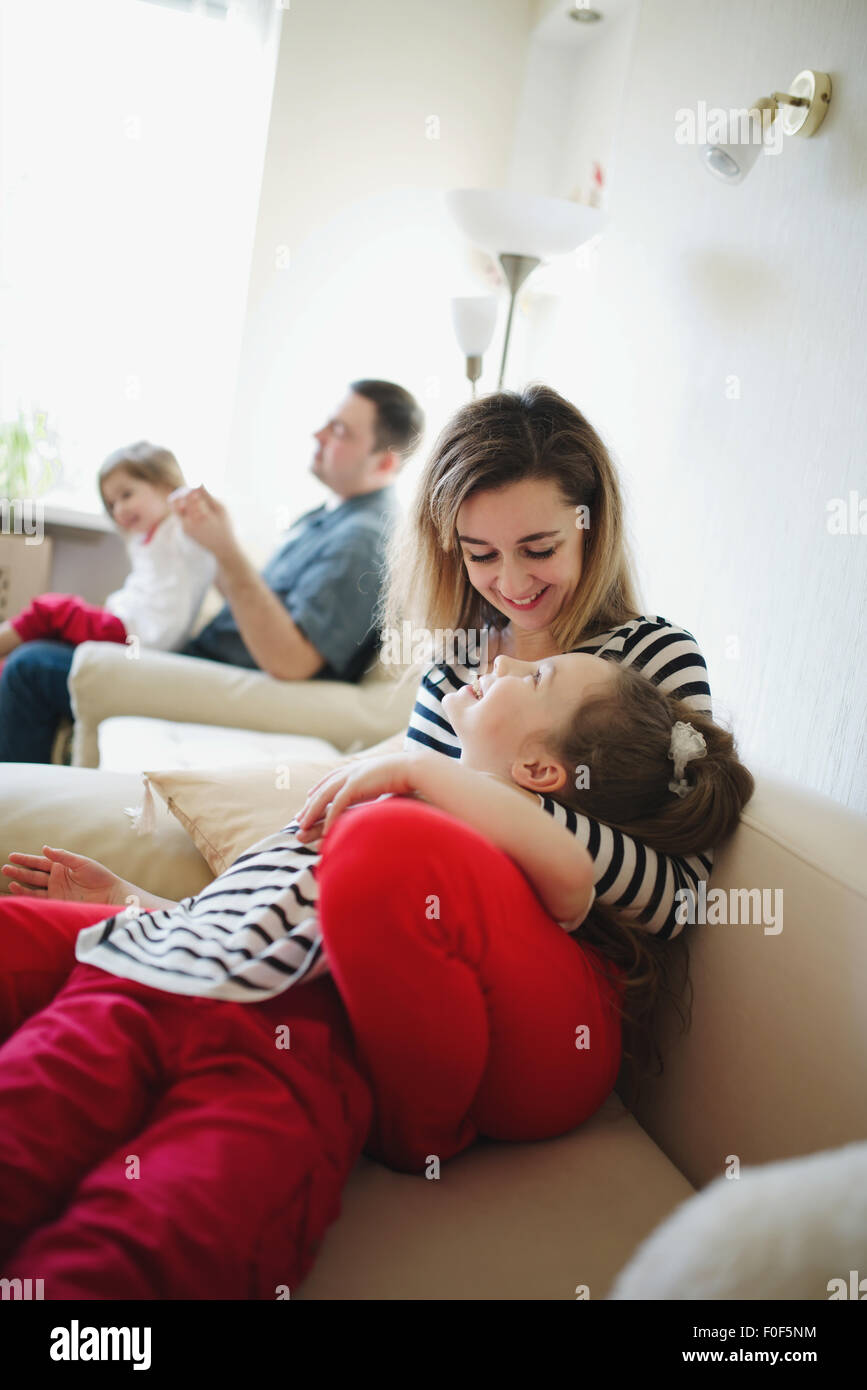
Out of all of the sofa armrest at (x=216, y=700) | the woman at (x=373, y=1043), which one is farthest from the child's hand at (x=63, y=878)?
the sofa armrest at (x=216, y=700)

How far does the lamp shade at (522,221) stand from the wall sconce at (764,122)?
26.0 inches

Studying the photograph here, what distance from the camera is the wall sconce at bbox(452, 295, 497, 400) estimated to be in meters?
2.62

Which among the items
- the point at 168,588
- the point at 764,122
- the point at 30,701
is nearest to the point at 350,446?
the point at 168,588

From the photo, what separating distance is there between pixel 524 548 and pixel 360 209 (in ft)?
8.19

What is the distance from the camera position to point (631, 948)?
3.69 feet

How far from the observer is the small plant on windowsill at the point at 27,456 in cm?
347

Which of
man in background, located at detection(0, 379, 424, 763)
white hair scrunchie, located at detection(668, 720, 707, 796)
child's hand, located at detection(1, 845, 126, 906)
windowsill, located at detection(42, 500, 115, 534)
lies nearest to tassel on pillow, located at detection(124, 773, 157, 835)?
child's hand, located at detection(1, 845, 126, 906)

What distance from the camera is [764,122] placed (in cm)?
172

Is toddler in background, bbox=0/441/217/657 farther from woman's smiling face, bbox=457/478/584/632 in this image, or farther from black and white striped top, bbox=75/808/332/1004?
black and white striped top, bbox=75/808/332/1004

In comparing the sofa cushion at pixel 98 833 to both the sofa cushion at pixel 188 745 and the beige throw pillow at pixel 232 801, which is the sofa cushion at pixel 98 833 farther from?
the sofa cushion at pixel 188 745

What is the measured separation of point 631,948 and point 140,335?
123 inches

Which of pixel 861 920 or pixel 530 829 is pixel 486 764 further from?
pixel 861 920

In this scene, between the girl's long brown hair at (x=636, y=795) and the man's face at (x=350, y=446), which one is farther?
the man's face at (x=350, y=446)

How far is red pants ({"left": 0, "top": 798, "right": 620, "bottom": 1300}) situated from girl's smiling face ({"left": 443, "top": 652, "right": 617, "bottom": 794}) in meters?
0.20
